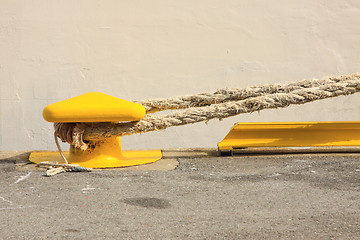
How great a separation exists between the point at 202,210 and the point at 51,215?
51 cm

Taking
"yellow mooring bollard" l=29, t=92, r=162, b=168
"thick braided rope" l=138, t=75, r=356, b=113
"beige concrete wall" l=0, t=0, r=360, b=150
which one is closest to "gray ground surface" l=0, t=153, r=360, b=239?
"yellow mooring bollard" l=29, t=92, r=162, b=168

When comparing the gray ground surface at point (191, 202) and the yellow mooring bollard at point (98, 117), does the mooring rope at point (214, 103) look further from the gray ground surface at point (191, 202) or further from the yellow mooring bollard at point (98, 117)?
the gray ground surface at point (191, 202)

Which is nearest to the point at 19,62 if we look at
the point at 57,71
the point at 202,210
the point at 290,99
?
the point at 57,71

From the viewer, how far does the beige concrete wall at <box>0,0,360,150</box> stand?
137 inches

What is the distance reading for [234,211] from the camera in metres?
1.74

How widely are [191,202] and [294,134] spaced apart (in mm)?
1394

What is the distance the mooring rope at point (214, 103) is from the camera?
2.72 meters

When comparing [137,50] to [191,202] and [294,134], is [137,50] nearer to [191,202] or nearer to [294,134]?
[294,134]

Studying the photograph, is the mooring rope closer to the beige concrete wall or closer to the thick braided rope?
the thick braided rope

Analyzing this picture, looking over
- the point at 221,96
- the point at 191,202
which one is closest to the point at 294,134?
the point at 221,96

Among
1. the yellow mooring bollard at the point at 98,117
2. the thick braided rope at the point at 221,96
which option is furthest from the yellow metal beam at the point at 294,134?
the yellow mooring bollard at the point at 98,117

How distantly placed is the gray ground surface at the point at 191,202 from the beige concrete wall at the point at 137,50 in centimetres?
91

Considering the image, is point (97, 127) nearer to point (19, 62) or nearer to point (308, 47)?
point (19, 62)

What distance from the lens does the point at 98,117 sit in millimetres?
2578
